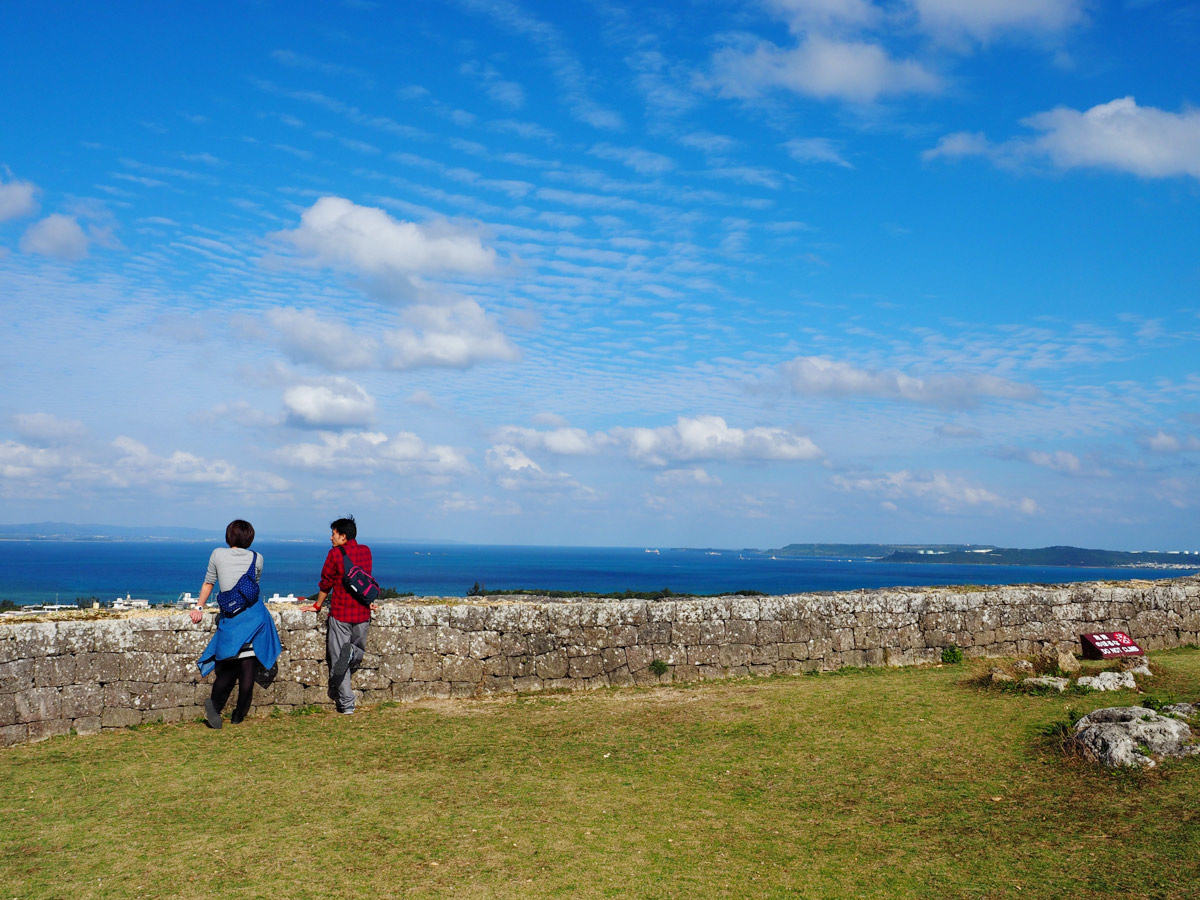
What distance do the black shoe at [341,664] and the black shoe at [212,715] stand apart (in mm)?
1072

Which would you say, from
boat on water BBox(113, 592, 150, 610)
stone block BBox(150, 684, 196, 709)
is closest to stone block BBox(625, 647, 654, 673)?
stone block BBox(150, 684, 196, 709)

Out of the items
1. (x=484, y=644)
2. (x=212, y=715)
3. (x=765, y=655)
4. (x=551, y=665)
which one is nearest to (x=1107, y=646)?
(x=765, y=655)

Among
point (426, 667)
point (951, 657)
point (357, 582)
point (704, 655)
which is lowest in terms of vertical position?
point (951, 657)

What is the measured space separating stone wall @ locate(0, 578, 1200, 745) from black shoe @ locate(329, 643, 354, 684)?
0.70 feet

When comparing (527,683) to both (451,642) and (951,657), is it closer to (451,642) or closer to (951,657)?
(451,642)

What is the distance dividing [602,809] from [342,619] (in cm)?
379

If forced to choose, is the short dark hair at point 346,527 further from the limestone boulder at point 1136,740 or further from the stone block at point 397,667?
the limestone boulder at point 1136,740

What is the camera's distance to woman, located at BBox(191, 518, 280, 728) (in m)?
7.34

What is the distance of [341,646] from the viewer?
26.4 feet

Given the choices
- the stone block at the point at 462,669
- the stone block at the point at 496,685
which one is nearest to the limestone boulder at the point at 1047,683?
the stone block at the point at 496,685

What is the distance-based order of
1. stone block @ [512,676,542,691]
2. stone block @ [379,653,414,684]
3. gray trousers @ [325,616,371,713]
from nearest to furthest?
gray trousers @ [325,616,371,713] < stone block @ [379,653,414,684] < stone block @ [512,676,542,691]

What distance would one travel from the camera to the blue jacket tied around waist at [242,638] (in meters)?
7.36

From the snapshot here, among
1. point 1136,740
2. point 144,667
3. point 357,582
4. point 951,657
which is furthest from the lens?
point 951,657

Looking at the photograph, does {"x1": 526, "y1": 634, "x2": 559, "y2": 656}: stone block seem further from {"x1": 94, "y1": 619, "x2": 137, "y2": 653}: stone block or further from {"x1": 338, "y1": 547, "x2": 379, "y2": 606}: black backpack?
{"x1": 94, "y1": 619, "x2": 137, "y2": 653}: stone block
